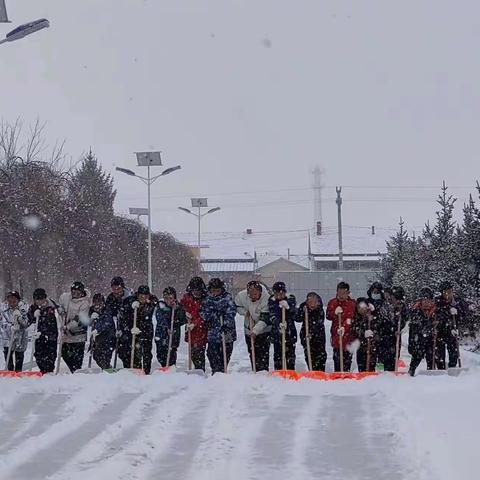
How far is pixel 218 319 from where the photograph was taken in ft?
38.4

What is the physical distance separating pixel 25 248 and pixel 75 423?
1819 centimetres

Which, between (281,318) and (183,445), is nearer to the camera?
(183,445)

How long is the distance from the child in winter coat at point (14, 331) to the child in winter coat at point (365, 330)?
5.12 m

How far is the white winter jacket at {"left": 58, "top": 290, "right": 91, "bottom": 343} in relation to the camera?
11.8 metres

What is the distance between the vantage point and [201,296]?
40.0 ft

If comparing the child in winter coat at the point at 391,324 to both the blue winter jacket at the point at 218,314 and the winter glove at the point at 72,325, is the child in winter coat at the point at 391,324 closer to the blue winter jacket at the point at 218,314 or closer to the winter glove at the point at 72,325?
the blue winter jacket at the point at 218,314

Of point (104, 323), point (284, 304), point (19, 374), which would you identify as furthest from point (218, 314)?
point (19, 374)

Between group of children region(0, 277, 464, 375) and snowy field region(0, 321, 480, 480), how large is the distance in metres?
1.11

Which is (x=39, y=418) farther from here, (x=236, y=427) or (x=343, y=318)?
(x=343, y=318)

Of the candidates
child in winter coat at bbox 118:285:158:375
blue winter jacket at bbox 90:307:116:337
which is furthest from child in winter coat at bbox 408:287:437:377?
blue winter jacket at bbox 90:307:116:337

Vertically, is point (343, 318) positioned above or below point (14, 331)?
above

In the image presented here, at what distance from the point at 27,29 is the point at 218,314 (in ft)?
17.2

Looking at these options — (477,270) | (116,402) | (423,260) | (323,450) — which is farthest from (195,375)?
(423,260)

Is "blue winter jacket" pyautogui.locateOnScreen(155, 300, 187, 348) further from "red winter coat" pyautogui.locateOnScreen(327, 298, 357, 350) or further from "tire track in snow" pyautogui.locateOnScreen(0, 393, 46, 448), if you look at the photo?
"tire track in snow" pyautogui.locateOnScreen(0, 393, 46, 448)
